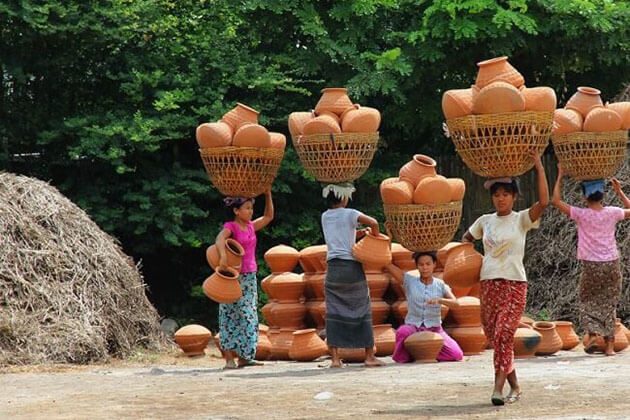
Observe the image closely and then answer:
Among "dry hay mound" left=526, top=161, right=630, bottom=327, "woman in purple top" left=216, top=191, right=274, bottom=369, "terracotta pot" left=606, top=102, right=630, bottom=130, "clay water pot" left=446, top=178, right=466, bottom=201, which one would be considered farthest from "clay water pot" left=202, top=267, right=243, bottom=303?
"dry hay mound" left=526, top=161, right=630, bottom=327

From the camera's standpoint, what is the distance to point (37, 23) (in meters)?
15.3

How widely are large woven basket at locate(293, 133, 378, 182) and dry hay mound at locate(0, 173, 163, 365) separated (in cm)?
315

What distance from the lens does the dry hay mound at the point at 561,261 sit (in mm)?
14711

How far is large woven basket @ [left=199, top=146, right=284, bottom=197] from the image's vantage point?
11.0 meters

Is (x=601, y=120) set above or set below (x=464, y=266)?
above

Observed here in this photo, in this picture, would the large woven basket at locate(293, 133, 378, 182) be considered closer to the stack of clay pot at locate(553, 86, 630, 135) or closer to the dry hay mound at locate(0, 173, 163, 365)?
the stack of clay pot at locate(553, 86, 630, 135)

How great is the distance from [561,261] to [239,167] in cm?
565

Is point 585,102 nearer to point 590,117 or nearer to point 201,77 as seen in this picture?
point 590,117

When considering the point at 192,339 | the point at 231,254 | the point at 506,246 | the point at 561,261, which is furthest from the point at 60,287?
the point at 561,261

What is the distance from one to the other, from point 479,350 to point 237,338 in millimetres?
2334

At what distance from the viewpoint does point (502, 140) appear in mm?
8680

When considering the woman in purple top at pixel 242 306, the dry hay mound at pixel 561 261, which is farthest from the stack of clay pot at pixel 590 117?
the dry hay mound at pixel 561 261

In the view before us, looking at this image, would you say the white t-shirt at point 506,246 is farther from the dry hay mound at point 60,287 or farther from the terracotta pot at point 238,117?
the dry hay mound at point 60,287

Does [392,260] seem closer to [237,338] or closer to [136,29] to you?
[237,338]
